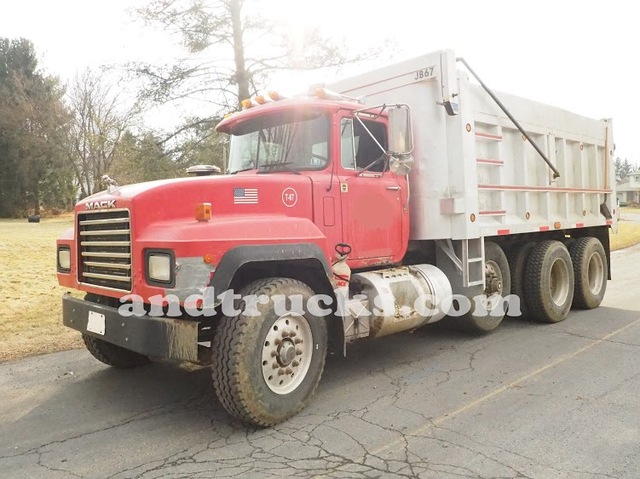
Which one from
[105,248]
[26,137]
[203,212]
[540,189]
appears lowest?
[105,248]

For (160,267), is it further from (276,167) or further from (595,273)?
(595,273)

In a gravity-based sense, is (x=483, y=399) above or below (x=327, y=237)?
below

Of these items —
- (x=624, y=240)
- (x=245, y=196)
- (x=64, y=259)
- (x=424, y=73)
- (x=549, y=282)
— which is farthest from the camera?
(x=624, y=240)

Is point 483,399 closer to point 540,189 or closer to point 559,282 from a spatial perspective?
point 540,189

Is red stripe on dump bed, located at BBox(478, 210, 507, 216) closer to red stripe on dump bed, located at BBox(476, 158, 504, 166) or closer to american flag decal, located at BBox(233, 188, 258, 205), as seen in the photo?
red stripe on dump bed, located at BBox(476, 158, 504, 166)

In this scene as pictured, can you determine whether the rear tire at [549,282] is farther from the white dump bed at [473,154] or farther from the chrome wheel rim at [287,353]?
the chrome wheel rim at [287,353]

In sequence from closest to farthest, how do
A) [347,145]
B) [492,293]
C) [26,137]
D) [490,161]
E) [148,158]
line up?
[347,145] < [490,161] < [492,293] < [148,158] < [26,137]

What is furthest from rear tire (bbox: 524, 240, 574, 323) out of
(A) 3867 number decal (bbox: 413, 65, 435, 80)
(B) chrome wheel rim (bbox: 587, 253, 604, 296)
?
(A) 3867 number decal (bbox: 413, 65, 435, 80)

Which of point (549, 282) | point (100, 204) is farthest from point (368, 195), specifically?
point (549, 282)

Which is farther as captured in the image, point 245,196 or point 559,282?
point 559,282

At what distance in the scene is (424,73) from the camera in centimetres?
553

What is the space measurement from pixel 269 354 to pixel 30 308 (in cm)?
566

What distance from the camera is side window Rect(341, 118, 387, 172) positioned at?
4.79m

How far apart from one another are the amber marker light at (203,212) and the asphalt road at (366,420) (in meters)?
1.57
